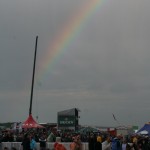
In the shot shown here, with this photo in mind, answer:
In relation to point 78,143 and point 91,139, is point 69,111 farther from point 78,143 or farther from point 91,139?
point 78,143

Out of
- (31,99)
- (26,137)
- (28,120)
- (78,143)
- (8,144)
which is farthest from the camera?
(31,99)

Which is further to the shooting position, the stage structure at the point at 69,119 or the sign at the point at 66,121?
the sign at the point at 66,121

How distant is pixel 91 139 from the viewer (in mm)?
20875

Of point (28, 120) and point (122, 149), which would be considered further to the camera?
point (28, 120)

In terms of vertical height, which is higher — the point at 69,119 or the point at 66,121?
the point at 69,119

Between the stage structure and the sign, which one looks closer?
the stage structure

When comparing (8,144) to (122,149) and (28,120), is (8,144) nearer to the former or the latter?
(122,149)

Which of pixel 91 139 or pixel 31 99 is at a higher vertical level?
pixel 31 99

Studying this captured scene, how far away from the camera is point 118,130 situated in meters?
44.1

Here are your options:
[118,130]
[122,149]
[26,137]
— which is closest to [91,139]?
[122,149]

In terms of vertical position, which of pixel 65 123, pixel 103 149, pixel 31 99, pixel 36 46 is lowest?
pixel 103 149

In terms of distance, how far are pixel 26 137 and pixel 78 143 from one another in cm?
665

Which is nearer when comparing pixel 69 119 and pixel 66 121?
pixel 69 119

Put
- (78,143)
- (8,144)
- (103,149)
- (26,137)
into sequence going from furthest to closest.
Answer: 1. (8,144)
2. (26,137)
3. (103,149)
4. (78,143)
